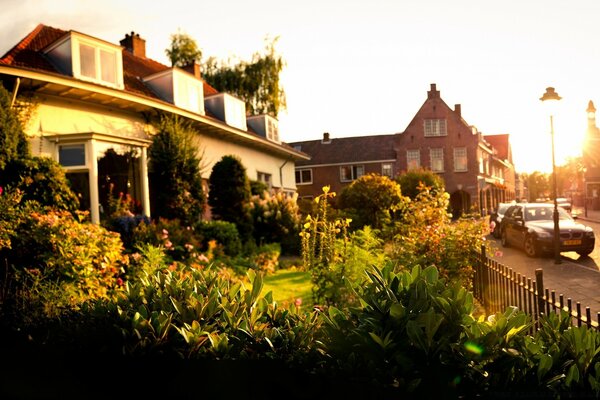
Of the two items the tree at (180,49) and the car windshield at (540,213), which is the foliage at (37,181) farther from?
the tree at (180,49)

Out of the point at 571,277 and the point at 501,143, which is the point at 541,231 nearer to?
the point at 571,277

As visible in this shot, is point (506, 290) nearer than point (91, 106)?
Yes

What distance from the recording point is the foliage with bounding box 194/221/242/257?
1435 centimetres

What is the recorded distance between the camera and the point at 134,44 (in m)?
22.7

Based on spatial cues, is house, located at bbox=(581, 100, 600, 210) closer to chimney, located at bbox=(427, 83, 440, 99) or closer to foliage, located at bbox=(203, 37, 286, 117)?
chimney, located at bbox=(427, 83, 440, 99)

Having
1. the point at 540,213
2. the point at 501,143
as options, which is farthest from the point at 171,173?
the point at 501,143

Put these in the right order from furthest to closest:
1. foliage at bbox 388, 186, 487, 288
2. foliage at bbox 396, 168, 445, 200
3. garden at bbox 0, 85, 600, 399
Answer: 1. foliage at bbox 396, 168, 445, 200
2. foliage at bbox 388, 186, 487, 288
3. garden at bbox 0, 85, 600, 399

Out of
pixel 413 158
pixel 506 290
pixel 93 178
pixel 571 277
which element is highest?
pixel 413 158

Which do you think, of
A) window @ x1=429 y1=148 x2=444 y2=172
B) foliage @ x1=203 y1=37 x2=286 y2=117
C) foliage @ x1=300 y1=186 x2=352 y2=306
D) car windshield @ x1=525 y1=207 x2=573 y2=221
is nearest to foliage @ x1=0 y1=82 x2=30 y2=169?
foliage @ x1=300 y1=186 x2=352 y2=306

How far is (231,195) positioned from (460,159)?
3317 centimetres

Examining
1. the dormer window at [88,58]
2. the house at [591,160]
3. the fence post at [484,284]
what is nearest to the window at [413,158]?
the house at [591,160]

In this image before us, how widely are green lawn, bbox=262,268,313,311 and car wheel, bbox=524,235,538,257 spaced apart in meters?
7.73

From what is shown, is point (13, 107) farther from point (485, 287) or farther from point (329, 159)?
point (329, 159)

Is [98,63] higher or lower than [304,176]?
higher
